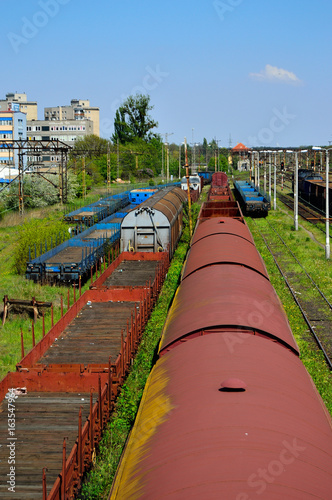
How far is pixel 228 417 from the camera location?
557cm

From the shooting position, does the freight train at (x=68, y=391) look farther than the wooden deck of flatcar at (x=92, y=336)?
No

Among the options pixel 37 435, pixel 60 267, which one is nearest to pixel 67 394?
pixel 37 435

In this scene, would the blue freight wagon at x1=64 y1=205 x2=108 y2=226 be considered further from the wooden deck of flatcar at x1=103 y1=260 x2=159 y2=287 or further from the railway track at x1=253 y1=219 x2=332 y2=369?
the wooden deck of flatcar at x1=103 y1=260 x2=159 y2=287

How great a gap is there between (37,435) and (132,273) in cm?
1149

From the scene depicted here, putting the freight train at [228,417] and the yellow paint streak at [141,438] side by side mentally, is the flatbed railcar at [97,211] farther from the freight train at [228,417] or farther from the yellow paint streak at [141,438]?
Result: the yellow paint streak at [141,438]

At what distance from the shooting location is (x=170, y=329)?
9.28 metres

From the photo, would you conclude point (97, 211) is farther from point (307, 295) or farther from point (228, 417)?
point (228, 417)

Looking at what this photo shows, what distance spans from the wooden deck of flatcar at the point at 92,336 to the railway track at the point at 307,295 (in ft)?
18.6

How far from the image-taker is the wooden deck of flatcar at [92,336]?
39.0 feet

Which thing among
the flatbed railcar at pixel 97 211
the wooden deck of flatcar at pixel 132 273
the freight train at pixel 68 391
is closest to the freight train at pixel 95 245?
the wooden deck of flatcar at pixel 132 273

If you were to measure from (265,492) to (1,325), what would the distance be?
13.8 metres

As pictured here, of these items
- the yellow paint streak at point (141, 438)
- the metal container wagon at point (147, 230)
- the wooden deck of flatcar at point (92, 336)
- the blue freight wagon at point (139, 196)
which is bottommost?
the wooden deck of flatcar at point (92, 336)

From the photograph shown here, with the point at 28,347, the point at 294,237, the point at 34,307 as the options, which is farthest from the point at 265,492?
the point at 294,237

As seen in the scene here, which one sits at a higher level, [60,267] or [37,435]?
[60,267]
